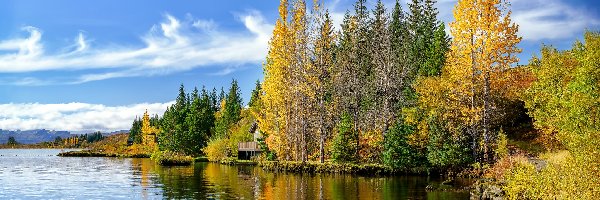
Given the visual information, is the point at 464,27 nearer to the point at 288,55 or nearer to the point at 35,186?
the point at 288,55

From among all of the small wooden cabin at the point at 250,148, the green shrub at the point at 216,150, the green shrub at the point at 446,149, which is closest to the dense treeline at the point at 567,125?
the green shrub at the point at 446,149

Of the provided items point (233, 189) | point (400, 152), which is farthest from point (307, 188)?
point (400, 152)

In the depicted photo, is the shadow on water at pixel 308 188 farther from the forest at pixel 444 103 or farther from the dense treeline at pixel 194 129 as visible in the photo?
the dense treeline at pixel 194 129

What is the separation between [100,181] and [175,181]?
6.70 metres

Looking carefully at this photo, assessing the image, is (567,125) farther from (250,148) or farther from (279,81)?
(250,148)

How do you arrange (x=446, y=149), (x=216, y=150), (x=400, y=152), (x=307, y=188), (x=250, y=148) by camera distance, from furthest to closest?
1. (x=216, y=150)
2. (x=250, y=148)
3. (x=400, y=152)
4. (x=446, y=149)
5. (x=307, y=188)

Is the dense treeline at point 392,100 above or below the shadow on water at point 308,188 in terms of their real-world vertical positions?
above

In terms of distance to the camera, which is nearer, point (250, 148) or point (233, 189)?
point (233, 189)

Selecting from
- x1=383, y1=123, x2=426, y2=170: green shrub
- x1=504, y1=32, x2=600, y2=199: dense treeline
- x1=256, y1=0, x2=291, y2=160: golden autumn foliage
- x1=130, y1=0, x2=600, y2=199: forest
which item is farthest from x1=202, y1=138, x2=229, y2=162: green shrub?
x1=504, y1=32, x2=600, y2=199: dense treeline

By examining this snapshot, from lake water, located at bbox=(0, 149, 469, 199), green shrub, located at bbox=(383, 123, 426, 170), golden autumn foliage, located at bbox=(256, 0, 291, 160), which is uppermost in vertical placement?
golden autumn foliage, located at bbox=(256, 0, 291, 160)

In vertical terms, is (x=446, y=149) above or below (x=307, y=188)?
above

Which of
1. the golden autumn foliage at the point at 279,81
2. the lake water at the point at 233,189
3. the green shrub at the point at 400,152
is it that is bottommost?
the lake water at the point at 233,189

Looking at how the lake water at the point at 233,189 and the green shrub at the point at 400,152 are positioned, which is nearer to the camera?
the lake water at the point at 233,189

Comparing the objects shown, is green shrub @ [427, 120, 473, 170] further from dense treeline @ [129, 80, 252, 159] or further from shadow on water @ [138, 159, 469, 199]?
dense treeline @ [129, 80, 252, 159]
